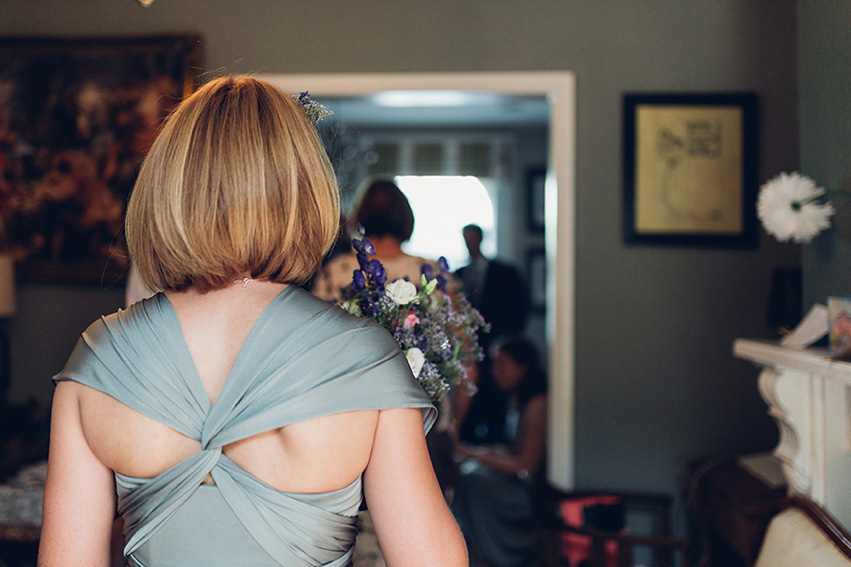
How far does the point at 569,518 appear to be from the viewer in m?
2.45

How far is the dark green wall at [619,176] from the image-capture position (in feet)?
9.24

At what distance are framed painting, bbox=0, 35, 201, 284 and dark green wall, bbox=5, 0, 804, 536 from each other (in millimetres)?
546

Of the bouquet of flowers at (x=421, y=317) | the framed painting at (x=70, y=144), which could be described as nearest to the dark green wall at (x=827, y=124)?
the bouquet of flowers at (x=421, y=317)

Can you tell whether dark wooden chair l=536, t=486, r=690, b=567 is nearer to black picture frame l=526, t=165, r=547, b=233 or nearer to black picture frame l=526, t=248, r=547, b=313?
black picture frame l=526, t=248, r=547, b=313

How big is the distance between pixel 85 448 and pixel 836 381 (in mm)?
1500

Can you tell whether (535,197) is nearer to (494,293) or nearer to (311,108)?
(494,293)

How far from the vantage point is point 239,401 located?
2.77 feet

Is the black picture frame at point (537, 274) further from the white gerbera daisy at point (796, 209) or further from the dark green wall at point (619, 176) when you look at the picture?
the white gerbera daisy at point (796, 209)

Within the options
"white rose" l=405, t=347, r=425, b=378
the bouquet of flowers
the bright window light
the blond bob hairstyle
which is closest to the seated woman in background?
the bouquet of flowers

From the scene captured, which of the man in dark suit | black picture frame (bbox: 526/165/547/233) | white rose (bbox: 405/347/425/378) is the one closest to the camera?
white rose (bbox: 405/347/425/378)

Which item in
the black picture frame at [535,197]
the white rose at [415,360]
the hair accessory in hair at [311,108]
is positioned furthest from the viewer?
the black picture frame at [535,197]

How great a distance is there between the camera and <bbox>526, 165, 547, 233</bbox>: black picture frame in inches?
249

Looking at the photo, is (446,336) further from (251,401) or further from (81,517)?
(81,517)

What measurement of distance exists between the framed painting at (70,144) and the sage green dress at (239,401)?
93.4 inches
